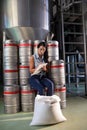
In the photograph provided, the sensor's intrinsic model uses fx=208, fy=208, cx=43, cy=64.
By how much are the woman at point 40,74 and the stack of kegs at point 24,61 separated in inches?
18.3

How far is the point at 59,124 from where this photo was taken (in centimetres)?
268

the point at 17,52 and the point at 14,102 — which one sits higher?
the point at 17,52

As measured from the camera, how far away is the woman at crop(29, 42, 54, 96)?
3.08 metres

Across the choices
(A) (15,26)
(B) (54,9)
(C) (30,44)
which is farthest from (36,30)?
(B) (54,9)

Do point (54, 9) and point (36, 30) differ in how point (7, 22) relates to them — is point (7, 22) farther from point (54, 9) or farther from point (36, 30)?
point (54, 9)

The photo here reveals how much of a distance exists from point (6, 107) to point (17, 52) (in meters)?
0.98

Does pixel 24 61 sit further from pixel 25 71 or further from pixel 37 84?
pixel 37 84

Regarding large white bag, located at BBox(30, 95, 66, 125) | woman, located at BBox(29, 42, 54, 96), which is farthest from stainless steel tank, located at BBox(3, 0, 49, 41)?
large white bag, located at BBox(30, 95, 66, 125)

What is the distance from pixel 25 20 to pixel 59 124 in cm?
247

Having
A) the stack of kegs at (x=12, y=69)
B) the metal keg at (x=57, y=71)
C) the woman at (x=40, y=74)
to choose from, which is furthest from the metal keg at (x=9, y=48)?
the metal keg at (x=57, y=71)

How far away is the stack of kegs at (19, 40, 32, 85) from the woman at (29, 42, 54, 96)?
0.46 m

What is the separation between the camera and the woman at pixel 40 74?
308 centimetres

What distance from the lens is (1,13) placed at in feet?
15.8

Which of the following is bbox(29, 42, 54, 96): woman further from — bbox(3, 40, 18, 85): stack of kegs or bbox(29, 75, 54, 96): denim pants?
bbox(3, 40, 18, 85): stack of kegs
